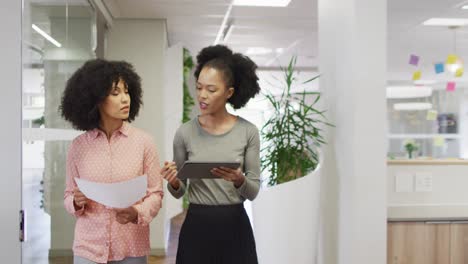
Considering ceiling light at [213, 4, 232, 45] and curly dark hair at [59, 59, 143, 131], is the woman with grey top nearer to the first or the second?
curly dark hair at [59, 59, 143, 131]

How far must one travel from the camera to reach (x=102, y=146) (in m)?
1.66

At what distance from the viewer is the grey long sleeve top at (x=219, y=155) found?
1831 millimetres

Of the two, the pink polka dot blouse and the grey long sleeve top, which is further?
the grey long sleeve top

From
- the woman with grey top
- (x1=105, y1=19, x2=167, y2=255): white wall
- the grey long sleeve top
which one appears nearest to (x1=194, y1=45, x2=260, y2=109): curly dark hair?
the woman with grey top

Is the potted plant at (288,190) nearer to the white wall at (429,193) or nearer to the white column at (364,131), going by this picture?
the white column at (364,131)

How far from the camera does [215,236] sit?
1829 millimetres

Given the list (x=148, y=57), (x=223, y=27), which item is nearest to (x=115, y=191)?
(x=148, y=57)

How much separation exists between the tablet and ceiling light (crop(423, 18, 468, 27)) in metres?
4.43

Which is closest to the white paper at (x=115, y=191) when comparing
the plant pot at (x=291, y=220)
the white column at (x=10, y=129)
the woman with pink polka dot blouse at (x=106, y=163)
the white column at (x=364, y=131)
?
the woman with pink polka dot blouse at (x=106, y=163)

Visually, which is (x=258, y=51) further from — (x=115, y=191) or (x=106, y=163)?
(x=115, y=191)

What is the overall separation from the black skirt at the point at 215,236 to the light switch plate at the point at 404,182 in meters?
1.54

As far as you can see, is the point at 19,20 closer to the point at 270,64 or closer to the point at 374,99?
the point at 374,99

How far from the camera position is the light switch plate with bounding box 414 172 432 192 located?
3.07 metres

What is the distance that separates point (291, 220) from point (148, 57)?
128 inches
